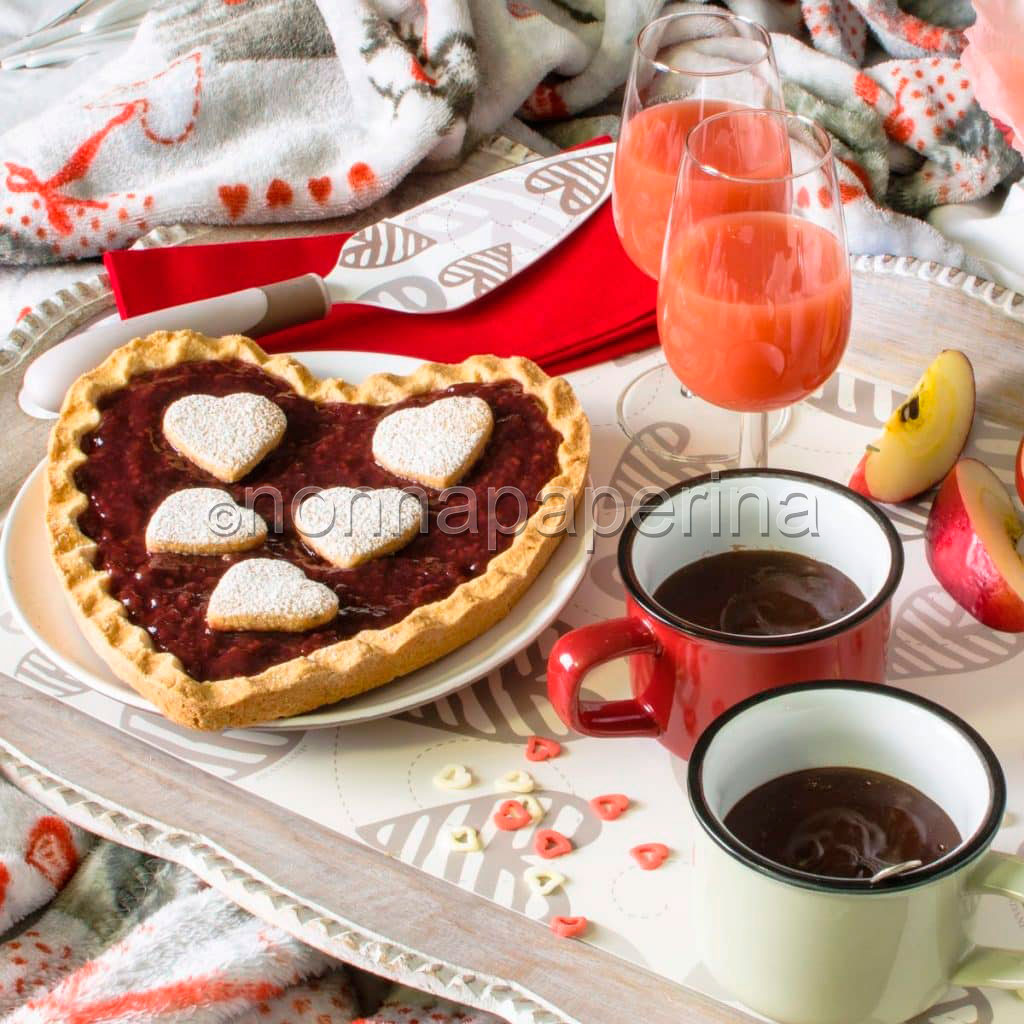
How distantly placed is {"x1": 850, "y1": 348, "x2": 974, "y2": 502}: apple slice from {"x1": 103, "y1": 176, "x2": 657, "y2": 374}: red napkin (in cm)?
38

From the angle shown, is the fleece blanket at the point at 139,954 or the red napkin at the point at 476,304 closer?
the fleece blanket at the point at 139,954

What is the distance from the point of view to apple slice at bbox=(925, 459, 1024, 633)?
3.86 ft

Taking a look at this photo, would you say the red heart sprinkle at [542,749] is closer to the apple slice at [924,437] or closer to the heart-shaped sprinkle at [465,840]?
the heart-shaped sprinkle at [465,840]

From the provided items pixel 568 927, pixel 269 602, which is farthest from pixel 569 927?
pixel 269 602

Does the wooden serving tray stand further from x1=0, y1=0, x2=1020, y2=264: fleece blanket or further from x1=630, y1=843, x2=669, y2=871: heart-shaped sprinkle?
x1=0, y1=0, x2=1020, y2=264: fleece blanket

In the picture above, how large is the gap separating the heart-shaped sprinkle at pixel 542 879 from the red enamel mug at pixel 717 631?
112 mm

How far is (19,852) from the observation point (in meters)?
1.30

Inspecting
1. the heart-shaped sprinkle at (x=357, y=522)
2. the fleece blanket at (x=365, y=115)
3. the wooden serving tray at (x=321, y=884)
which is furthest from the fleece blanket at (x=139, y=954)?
the fleece blanket at (x=365, y=115)

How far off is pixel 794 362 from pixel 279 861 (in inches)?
24.6

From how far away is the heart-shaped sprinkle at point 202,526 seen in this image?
124 cm

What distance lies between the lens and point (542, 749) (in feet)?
3.70

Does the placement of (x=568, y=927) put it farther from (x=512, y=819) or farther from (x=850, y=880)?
(x=850, y=880)

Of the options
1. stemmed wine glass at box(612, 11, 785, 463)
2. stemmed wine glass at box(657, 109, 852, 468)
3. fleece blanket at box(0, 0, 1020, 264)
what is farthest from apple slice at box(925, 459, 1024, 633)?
fleece blanket at box(0, 0, 1020, 264)

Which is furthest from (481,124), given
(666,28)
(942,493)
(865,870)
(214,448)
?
(865,870)
